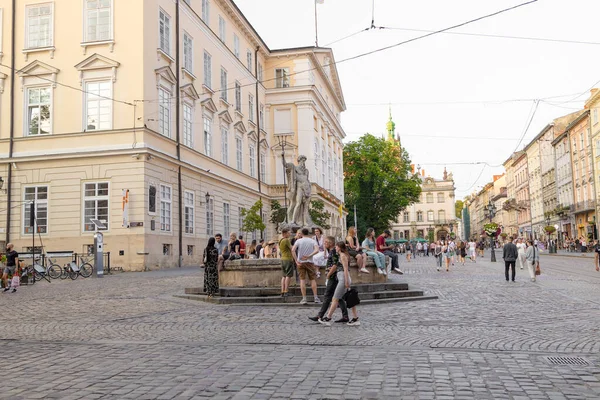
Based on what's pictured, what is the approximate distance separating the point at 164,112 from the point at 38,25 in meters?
7.51

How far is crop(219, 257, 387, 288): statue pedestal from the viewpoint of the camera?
50.8 ft

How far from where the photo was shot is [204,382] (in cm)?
629

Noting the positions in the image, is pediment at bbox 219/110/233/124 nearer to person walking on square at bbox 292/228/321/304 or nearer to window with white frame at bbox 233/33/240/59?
window with white frame at bbox 233/33/240/59

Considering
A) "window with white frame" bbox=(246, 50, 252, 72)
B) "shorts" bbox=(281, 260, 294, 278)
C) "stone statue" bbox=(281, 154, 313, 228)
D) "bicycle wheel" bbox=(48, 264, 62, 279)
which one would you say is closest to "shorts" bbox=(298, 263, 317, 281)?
"shorts" bbox=(281, 260, 294, 278)

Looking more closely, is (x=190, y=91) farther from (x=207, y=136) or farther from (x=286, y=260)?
(x=286, y=260)

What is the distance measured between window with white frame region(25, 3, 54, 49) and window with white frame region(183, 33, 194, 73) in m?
7.30

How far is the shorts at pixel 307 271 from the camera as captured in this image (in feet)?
44.6

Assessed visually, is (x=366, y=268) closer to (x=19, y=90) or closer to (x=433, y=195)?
(x=19, y=90)

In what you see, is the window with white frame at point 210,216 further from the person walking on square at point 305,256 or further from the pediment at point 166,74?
the person walking on square at point 305,256

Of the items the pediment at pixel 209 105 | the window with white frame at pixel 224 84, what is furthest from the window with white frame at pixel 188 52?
the window with white frame at pixel 224 84

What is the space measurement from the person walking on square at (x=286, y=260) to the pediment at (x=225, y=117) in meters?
26.5

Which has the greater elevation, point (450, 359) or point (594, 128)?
point (594, 128)

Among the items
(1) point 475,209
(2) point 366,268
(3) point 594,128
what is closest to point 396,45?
(2) point 366,268

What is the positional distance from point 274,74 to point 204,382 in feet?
163
